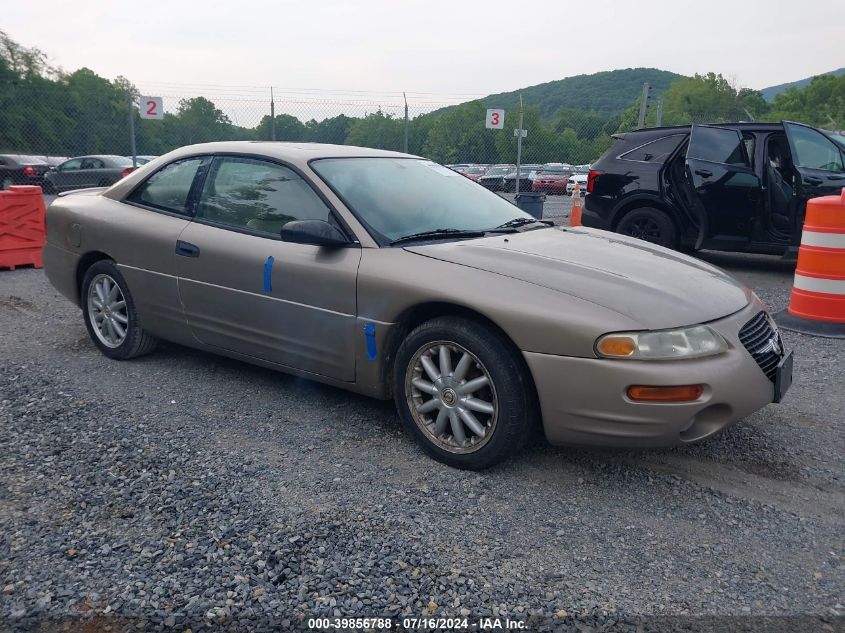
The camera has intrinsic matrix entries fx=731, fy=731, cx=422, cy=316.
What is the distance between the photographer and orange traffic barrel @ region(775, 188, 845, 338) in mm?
5668

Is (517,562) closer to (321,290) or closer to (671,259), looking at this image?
(321,290)

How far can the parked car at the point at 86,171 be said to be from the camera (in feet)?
69.7

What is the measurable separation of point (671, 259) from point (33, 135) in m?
27.5

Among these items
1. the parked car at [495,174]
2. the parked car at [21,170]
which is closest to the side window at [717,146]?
the parked car at [495,174]

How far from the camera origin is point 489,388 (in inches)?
125

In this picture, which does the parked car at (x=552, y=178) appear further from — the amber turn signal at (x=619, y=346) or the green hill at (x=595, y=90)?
the green hill at (x=595, y=90)

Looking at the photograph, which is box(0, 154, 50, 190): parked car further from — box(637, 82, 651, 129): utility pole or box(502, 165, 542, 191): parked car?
box(637, 82, 651, 129): utility pole

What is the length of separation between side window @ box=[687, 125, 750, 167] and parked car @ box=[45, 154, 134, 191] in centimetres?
1737

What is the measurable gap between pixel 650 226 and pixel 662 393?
20.5 ft

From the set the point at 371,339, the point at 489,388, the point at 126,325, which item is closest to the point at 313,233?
the point at 371,339

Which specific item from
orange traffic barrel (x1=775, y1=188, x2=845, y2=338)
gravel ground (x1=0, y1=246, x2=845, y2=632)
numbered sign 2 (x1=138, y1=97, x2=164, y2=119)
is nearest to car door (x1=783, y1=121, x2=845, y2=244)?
orange traffic barrel (x1=775, y1=188, x2=845, y2=338)

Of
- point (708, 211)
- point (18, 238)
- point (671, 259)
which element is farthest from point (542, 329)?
point (18, 238)

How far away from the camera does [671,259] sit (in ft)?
12.5

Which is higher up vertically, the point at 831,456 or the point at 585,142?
the point at 585,142
